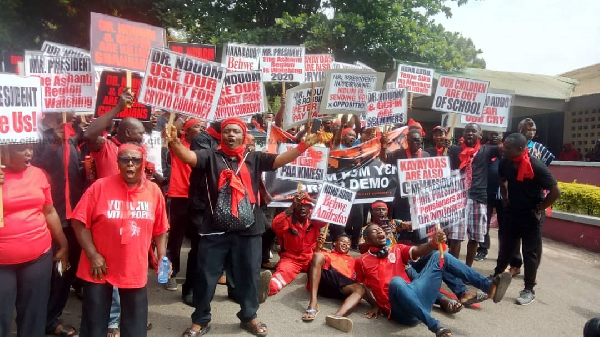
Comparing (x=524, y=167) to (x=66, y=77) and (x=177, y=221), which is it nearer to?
(x=177, y=221)

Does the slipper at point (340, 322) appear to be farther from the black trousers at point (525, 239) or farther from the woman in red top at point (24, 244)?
the woman in red top at point (24, 244)

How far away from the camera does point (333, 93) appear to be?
621cm

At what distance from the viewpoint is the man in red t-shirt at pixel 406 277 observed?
4668 millimetres

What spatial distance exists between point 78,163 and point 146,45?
6.47 ft

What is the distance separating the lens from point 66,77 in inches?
190

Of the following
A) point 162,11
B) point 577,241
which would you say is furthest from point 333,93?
point 162,11

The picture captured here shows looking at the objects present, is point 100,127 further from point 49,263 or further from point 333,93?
point 333,93

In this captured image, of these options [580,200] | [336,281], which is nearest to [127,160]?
[336,281]

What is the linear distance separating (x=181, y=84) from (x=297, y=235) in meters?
2.40

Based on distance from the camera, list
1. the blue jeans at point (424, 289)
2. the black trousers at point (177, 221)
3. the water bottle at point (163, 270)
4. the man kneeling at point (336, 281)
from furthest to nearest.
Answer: the black trousers at point (177, 221)
the man kneeling at point (336, 281)
the blue jeans at point (424, 289)
the water bottle at point (163, 270)

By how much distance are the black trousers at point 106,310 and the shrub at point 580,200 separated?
28.8 feet

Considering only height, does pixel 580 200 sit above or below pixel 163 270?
above

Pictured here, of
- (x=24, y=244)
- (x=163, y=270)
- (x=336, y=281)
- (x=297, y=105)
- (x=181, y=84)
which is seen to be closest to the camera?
(x=24, y=244)

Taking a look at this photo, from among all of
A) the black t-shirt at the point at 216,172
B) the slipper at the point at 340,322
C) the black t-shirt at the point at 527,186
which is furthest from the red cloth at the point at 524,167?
the black t-shirt at the point at 216,172
